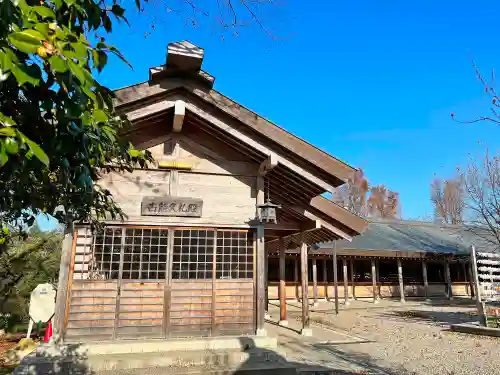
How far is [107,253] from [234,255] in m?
2.29

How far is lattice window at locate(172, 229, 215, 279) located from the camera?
6629 millimetres

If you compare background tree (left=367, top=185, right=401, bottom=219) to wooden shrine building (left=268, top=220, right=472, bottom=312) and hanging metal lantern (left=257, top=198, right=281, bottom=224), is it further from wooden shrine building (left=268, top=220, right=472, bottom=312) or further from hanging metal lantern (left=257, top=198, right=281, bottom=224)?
hanging metal lantern (left=257, top=198, right=281, bottom=224)

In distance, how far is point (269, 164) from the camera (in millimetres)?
6699

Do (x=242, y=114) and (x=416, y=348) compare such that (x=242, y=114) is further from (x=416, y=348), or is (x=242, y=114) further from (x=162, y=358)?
(x=416, y=348)

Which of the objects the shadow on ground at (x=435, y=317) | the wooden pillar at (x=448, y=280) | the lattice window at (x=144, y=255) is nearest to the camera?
the lattice window at (x=144, y=255)

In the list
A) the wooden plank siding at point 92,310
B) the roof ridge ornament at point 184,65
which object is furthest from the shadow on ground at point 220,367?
the roof ridge ornament at point 184,65

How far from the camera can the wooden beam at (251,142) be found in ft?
21.2

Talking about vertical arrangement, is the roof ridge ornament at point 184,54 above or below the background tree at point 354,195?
below

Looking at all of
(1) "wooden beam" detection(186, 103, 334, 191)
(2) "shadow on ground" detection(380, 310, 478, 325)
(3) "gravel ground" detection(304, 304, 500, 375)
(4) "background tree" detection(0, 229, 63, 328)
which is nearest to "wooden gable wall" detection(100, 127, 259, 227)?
(1) "wooden beam" detection(186, 103, 334, 191)

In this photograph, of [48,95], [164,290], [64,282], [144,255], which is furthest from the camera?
[144,255]

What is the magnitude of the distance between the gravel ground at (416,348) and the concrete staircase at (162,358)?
216 centimetres

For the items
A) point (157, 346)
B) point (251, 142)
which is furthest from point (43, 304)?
point (251, 142)

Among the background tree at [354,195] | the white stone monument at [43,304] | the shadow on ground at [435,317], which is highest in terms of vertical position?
the background tree at [354,195]

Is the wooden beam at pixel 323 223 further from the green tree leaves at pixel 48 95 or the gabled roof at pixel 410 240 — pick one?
the gabled roof at pixel 410 240
